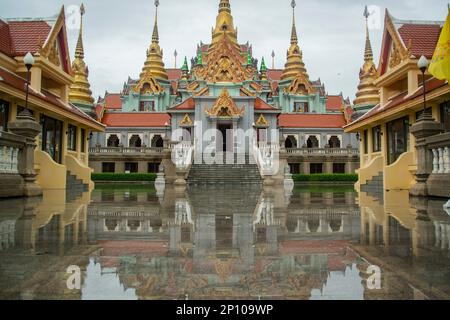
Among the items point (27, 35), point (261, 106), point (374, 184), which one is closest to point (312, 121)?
point (261, 106)

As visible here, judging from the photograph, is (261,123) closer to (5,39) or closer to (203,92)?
(203,92)

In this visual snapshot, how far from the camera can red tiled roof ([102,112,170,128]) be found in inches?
1724

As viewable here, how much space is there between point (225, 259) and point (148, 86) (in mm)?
54018

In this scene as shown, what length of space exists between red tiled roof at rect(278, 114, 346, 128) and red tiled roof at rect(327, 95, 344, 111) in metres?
12.9

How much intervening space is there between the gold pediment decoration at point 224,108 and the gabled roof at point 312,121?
10016mm

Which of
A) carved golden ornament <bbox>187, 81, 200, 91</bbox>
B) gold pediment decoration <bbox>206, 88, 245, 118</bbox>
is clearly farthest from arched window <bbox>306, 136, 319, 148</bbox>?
carved golden ornament <bbox>187, 81, 200, 91</bbox>

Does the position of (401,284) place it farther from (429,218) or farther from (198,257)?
(429,218)

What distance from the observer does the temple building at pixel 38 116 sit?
1155 centimetres

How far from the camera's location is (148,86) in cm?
5562

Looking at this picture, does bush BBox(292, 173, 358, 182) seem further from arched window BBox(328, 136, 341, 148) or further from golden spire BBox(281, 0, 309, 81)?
golden spire BBox(281, 0, 309, 81)

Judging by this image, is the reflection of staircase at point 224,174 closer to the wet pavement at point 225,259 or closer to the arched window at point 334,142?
the wet pavement at point 225,259

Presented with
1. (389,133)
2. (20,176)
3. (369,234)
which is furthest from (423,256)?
(389,133)

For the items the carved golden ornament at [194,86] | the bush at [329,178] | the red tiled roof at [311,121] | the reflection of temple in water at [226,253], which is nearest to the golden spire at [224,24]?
the red tiled roof at [311,121]
